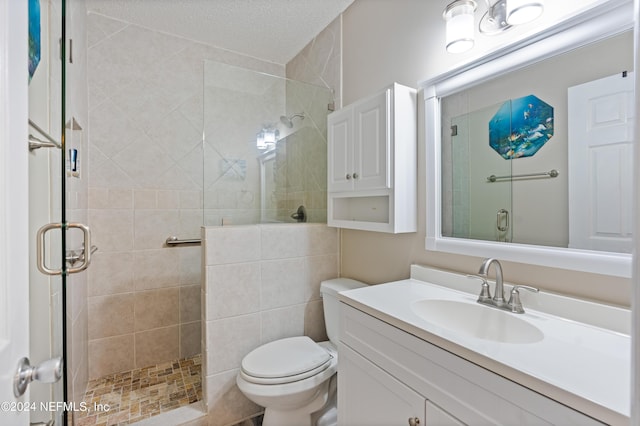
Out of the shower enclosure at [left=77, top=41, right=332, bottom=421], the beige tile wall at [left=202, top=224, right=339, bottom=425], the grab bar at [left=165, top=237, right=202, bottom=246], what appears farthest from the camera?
the grab bar at [left=165, top=237, right=202, bottom=246]

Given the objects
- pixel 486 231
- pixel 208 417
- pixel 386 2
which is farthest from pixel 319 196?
pixel 208 417

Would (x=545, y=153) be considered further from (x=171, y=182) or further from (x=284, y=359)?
(x=171, y=182)

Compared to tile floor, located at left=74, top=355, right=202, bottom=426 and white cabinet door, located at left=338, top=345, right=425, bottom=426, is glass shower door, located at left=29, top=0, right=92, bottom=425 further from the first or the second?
tile floor, located at left=74, top=355, right=202, bottom=426

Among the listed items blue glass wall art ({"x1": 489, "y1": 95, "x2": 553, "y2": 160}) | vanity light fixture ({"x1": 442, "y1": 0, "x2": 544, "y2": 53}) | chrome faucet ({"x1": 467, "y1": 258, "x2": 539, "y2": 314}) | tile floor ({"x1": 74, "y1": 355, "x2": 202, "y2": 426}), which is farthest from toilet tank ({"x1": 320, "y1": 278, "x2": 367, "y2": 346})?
vanity light fixture ({"x1": 442, "y1": 0, "x2": 544, "y2": 53})

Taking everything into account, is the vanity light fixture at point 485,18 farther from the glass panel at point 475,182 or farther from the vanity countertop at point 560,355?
the vanity countertop at point 560,355

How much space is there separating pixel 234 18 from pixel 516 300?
2.32 metres

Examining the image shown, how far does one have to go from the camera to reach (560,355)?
27.5 inches

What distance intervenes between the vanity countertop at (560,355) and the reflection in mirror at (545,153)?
0.26m

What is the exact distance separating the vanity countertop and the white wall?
8cm

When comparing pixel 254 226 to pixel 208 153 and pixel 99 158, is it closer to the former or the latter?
pixel 208 153

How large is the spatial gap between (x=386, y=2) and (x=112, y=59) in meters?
1.86

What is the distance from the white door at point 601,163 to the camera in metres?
0.82

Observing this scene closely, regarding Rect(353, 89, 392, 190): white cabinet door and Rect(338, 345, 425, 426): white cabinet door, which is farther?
Rect(353, 89, 392, 190): white cabinet door

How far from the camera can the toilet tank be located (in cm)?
165
